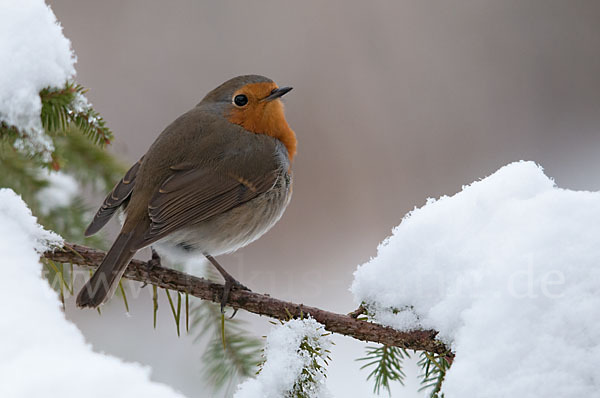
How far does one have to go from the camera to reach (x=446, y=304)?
3.84ft

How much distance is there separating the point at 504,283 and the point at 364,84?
3848mm

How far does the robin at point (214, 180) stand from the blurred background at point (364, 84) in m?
1.97

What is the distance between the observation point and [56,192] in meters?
2.39

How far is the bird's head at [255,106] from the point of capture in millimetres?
2703

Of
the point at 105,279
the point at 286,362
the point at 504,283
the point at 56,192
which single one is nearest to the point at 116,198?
the point at 56,192

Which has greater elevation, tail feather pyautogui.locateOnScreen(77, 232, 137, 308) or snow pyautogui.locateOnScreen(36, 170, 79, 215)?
snow pyautogui.locateOnScreen(36, 170, 79, 215)

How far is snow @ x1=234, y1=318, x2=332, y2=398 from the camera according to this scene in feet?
3.95

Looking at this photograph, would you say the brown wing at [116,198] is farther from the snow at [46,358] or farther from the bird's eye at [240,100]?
the snow at [46,358]

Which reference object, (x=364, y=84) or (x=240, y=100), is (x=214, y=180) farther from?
(x=364, y=84)

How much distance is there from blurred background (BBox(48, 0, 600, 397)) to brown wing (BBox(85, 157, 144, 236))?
85.7 inches

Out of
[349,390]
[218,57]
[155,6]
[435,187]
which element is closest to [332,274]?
[435,187]

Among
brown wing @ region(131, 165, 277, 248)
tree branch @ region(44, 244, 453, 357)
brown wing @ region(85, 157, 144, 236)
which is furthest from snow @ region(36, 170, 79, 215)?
tree branch @ region(44, 244, 453, 357)

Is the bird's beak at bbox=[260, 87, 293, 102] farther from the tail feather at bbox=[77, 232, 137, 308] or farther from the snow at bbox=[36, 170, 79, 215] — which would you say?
the tail feather at bbox=[77, 232, 137, 308]

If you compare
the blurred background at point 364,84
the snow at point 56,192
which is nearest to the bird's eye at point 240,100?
the snow at point 56,192
